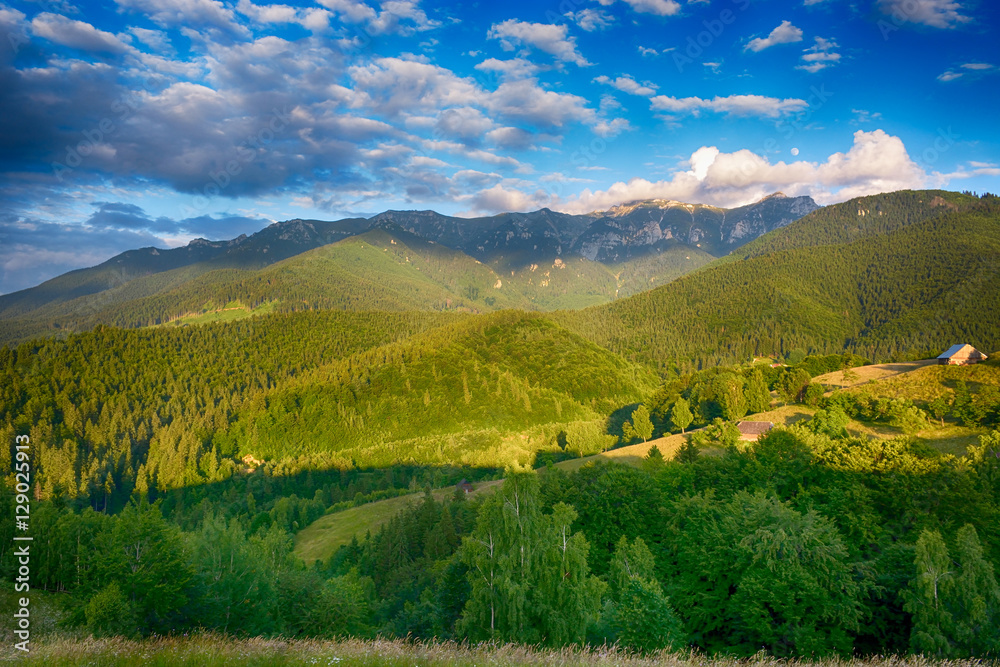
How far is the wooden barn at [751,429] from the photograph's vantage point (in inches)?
2992

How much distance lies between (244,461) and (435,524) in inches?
5032

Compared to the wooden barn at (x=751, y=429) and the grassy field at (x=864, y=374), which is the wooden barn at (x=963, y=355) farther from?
the wooden barn at (x=751, y=429)

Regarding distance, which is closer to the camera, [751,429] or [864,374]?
[751,429]

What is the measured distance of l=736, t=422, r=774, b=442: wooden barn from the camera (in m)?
76.0

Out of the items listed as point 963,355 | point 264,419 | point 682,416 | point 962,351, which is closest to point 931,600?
point 682,416

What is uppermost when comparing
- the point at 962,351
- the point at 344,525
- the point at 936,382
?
the point at 962,351

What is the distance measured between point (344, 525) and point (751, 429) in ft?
266

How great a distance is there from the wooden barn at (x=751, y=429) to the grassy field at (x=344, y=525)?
4499 centimetres

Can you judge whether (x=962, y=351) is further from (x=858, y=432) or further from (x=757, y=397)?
(x=858, y=432)

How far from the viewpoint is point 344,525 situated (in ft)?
316

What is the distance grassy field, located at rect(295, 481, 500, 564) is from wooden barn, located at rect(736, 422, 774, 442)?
44994 millimetres

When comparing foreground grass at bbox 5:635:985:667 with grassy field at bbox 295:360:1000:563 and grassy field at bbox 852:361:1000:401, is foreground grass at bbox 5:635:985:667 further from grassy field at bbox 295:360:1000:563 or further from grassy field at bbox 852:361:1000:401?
grassy field at bbox 852:361:1000:401

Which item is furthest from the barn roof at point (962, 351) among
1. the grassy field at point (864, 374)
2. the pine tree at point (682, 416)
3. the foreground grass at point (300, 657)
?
the foreground grass at point (300, 657)

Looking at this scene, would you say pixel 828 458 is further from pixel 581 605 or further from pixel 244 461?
pixel 244 461
